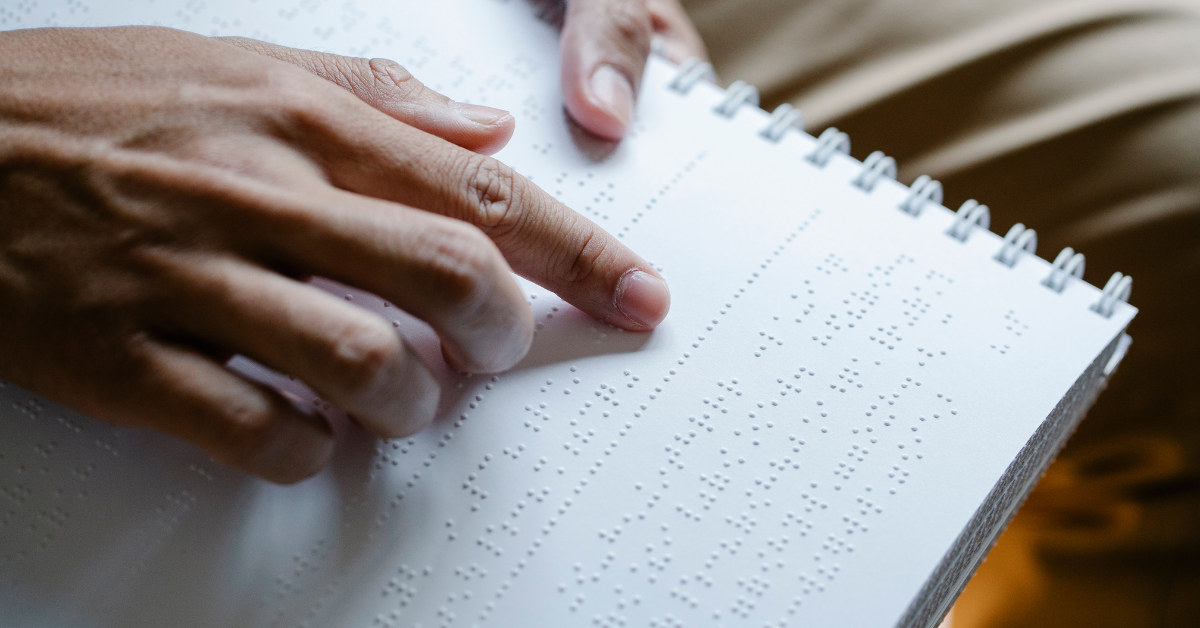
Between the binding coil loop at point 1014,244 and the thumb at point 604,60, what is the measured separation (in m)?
0.31

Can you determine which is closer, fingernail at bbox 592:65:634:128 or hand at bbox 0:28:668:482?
hand at bbox 0:28:668:482

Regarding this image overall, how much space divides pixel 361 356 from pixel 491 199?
0.45 ft

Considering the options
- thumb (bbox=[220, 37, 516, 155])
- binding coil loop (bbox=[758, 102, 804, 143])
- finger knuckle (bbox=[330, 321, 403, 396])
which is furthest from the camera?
binding coil loop (bbox=[758, 102, 804, 143])

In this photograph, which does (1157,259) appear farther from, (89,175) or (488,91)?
(89,175)

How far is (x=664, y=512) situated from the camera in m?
0.47

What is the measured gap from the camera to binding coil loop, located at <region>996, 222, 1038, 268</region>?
0.60 meters

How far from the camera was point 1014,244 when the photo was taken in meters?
0.61

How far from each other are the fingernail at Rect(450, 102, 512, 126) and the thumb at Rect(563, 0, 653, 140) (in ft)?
0.31

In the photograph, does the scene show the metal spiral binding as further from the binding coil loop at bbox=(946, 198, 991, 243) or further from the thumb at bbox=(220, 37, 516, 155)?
the thumb at bbox=(220, 37, 516, 155)

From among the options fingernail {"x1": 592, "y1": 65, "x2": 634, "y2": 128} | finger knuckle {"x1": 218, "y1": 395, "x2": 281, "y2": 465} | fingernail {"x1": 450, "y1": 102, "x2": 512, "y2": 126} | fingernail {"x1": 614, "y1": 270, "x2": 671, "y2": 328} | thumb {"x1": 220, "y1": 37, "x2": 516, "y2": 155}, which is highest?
fingernail {"x1": 592, "y1": 65, "x2": 634, "y2": 128}

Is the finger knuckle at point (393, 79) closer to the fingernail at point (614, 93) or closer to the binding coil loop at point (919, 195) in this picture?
the fingernail at point (614, 93)

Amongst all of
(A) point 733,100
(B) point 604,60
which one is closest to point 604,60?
(B) point 604,60

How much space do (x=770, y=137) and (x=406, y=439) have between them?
1.26 ft

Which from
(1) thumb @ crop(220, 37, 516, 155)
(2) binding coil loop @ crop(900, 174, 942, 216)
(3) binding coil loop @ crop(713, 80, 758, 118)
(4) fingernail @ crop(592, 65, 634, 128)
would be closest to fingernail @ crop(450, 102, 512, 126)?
(1) thumb @ crop(220, 37, 516, 155)
